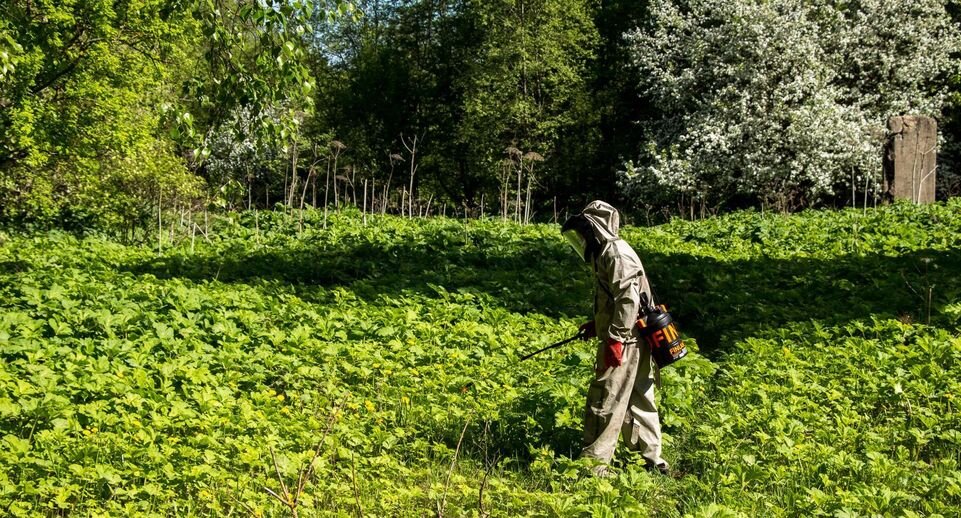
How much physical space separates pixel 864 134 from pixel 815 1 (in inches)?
177

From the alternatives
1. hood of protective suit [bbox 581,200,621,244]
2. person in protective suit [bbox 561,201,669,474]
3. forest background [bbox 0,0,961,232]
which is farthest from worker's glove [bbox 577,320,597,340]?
forest background [bbox 0,0,961,232]

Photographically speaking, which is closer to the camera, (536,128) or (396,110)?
(536,128)

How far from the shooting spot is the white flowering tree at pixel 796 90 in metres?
23.3

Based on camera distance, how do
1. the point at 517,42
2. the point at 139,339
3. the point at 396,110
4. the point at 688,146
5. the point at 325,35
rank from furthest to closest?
the point at 325,35
the point at 396,110
the point at 517,42
the point at 688,146
the point at 139,339

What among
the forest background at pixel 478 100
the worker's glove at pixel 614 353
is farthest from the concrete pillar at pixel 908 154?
the worker's glove at pixel 614 353

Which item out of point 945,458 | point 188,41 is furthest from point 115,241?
point 945,458

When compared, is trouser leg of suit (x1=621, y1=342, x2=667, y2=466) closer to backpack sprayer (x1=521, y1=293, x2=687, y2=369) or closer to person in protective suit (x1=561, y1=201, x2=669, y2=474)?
person in protective suit (x1=561, y1=201, x2=669, y2=474)

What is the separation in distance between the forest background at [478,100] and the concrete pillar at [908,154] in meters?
0.80

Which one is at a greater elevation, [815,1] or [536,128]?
[815,1]

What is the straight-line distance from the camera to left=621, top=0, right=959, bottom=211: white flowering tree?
23344mm

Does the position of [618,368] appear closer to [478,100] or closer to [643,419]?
[643,419]

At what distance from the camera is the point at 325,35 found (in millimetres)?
38312

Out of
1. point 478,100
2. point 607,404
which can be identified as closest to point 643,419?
point 607,404

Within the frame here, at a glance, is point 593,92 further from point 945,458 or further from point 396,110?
point 945,458
